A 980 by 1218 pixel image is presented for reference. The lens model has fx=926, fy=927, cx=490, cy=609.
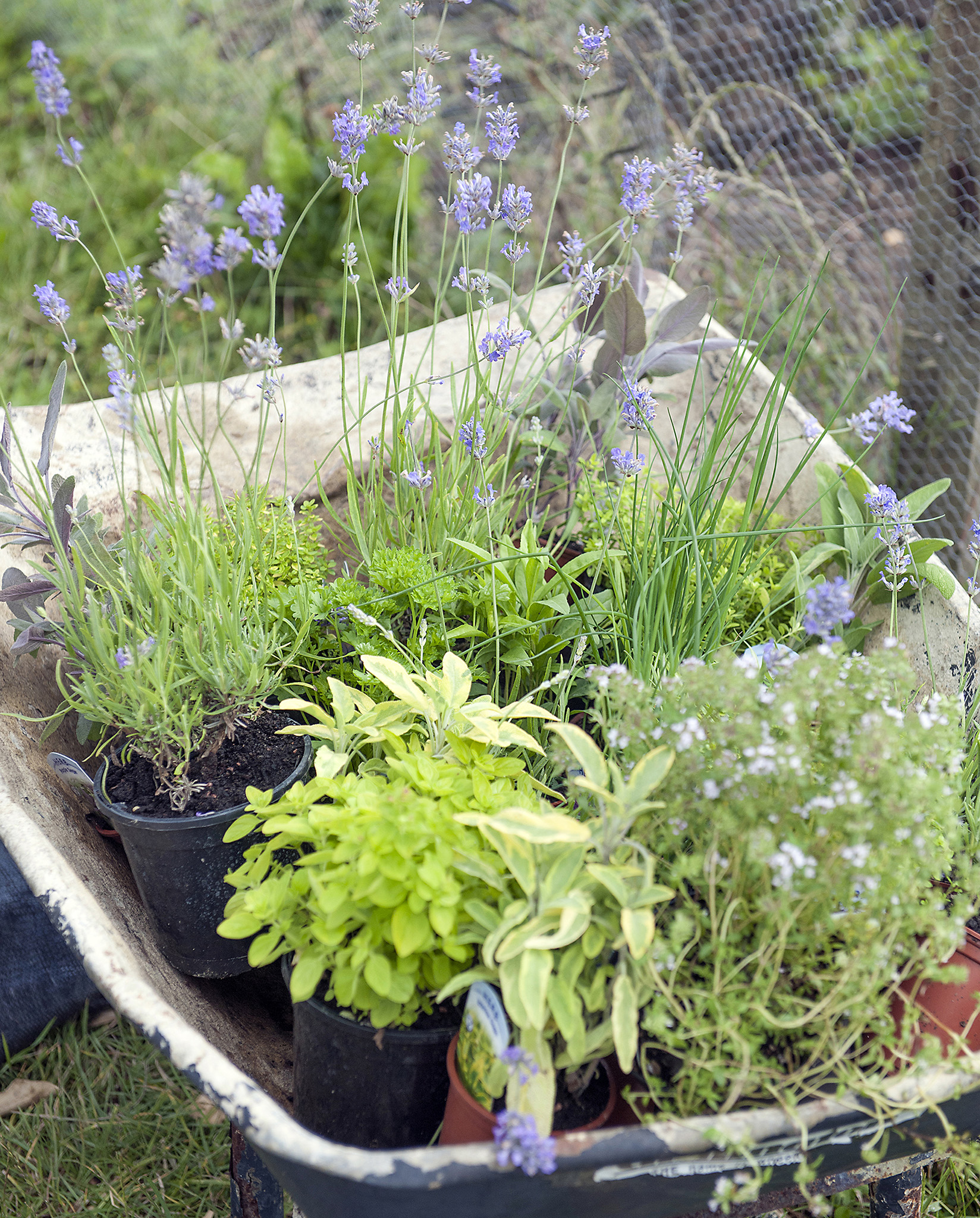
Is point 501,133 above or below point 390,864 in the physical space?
above

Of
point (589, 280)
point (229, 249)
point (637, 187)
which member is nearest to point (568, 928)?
point (229, 249)

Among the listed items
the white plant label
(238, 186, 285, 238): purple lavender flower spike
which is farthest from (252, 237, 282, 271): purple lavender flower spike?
the white plant label

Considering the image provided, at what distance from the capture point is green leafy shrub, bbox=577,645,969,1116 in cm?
79

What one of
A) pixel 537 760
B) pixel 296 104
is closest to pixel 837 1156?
pixel 537 760

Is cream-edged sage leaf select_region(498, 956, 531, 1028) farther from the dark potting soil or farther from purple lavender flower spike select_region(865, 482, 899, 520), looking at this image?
purple lavender flower spike select_region(865, 482, 899, 520)

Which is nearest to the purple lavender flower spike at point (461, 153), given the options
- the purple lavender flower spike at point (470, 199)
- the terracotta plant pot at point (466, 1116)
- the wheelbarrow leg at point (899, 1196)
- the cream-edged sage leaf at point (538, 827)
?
the purple lavender flower spike at point (470, 199)

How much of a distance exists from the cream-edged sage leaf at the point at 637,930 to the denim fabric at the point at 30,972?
1084 millimetres

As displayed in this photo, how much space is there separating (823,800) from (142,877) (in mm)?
801

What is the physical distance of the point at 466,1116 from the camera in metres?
0.85

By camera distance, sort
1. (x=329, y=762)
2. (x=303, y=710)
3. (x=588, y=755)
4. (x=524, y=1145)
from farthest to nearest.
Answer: (x=303, y=710)
(x=329, y=762)
(x=588, y=755)
(x=524, y=1145)

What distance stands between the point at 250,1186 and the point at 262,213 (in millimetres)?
1130

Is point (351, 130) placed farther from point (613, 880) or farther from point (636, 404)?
point (613, 880)

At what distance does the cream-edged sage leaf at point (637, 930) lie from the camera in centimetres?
77

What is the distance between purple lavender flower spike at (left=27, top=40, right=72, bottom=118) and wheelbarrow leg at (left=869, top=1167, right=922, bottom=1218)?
4.98 ft
